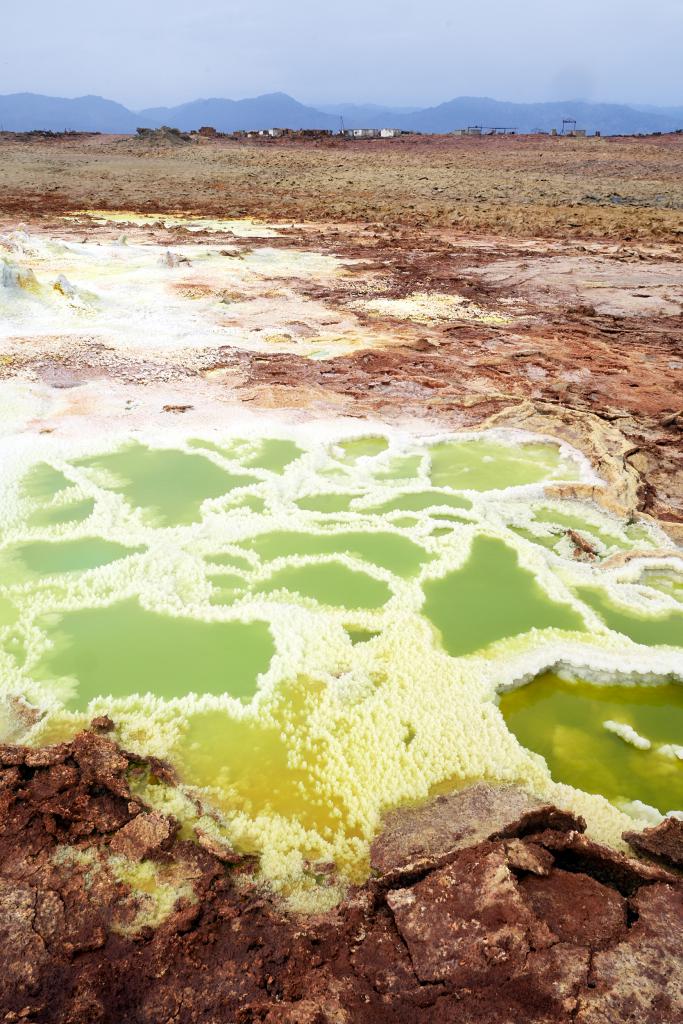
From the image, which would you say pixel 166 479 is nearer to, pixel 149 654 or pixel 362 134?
pixel 149 654

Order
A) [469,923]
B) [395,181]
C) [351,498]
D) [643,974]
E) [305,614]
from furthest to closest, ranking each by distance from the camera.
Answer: [395,181]
[351,498]
[305,614]
[469,923]
[643,974]

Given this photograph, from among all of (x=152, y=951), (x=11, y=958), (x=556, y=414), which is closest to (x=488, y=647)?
(x=152, y=951)

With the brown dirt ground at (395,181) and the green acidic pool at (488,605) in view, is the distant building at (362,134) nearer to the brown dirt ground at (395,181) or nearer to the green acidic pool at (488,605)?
the brown dirt ground at (395,181)

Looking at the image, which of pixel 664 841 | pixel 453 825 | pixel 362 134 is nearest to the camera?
pixel 664 841

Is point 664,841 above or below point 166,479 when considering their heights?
below

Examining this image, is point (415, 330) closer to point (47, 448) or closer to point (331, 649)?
point (47, 448)

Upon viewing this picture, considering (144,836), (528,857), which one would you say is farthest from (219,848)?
(528,857)

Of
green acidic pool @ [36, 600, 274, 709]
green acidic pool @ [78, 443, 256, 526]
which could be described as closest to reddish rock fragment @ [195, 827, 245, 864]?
green acidic pool @ [36, 600, 274, 709]

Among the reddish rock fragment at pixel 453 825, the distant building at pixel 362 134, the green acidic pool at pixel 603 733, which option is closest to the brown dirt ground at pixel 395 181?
the distant building at pixel 362 134

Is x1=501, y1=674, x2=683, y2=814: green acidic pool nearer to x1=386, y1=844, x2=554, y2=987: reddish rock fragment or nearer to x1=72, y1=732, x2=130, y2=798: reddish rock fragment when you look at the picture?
x1=386, y1=844, x2=554, y2=987: reddish rock fragment
